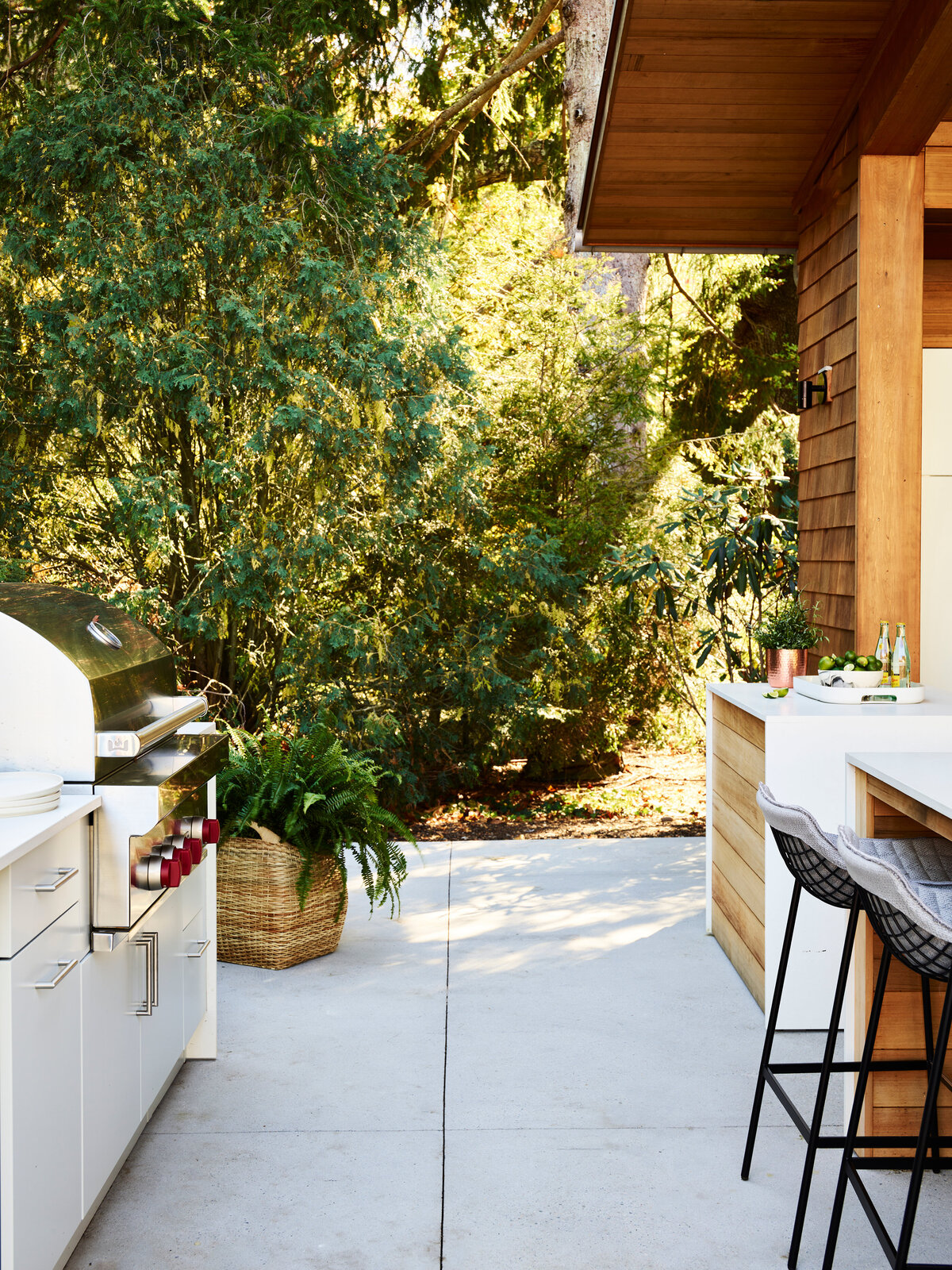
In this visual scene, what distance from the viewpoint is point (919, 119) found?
3.81m

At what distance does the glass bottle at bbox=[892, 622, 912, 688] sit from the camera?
376 centimetres

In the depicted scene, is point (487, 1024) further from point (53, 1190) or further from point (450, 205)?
point (450, 205)

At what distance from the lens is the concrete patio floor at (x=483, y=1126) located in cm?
241

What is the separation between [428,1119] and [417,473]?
4318mm

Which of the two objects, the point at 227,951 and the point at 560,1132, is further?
the point at 227,951

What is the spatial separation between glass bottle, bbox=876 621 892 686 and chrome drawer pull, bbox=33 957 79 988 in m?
2.68

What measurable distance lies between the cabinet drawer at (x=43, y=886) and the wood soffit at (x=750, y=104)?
10.8ft

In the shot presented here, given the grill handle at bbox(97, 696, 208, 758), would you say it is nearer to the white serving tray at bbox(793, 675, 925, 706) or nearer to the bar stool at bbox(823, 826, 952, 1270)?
the bar stool at bbox(823, 826, 952, 1270)

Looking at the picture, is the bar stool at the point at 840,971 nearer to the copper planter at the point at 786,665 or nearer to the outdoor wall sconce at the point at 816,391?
the copper planter at the point at 786,665

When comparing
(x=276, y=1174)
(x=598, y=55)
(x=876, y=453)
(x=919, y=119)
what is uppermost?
(x=598, y=55)

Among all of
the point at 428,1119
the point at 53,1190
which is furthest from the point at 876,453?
the point at 53,1190

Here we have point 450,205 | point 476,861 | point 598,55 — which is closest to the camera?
point 476,861

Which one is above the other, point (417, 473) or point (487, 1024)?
point (417, 473)

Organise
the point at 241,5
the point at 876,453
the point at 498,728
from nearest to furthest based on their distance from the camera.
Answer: the point at 876,453 → the point at 241,5 → the point at 498,728
